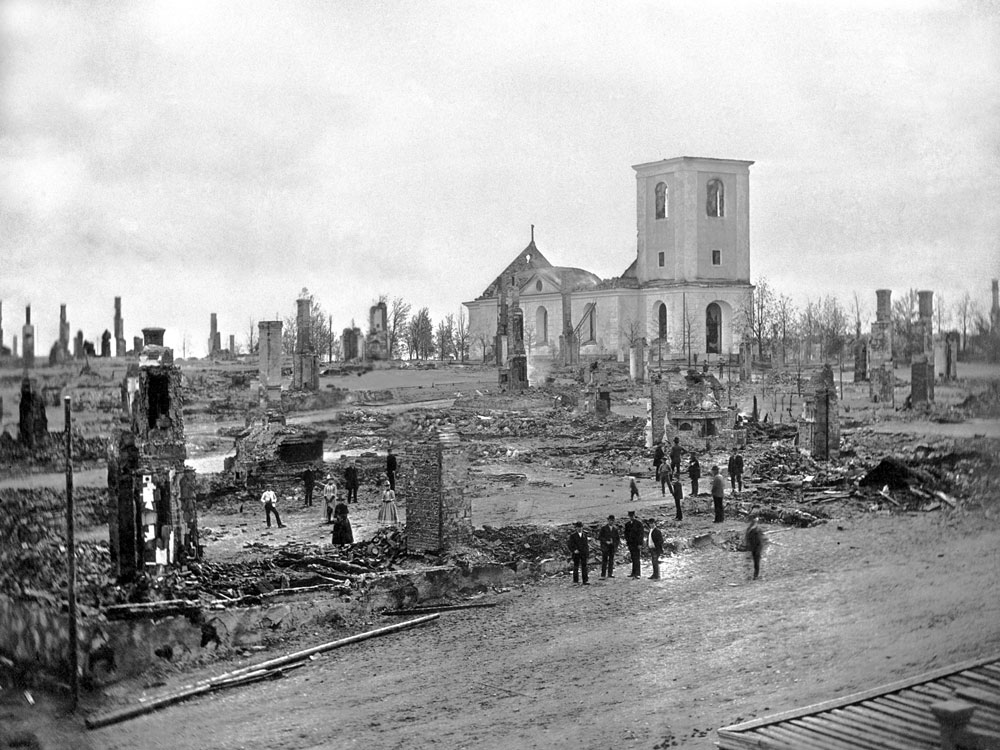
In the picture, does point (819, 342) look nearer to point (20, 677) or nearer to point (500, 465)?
point (500, 465)

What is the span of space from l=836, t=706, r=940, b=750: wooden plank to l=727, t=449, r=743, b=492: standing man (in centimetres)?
96

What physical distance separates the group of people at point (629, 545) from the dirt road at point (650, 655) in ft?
0.15

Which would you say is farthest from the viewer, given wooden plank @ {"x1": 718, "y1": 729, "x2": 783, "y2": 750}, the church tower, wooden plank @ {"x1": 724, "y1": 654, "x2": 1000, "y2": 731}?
the church tower

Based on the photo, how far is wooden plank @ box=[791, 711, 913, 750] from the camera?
136 inches

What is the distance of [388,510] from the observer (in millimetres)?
3959

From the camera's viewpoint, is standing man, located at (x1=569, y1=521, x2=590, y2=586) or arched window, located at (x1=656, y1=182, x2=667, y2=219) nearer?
standing man, located at (x1=569, y1=521, x2=590, y2=586)

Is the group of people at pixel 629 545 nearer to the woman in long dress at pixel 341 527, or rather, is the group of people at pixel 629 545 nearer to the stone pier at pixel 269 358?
the woman in long dress at pixel 341 527

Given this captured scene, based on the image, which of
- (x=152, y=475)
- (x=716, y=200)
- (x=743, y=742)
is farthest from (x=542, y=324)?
(x=743, y=742)

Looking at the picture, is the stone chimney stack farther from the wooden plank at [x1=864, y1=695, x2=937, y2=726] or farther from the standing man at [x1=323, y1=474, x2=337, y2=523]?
the standing man at [x1=323, y1=474, x2=337, y2=523]

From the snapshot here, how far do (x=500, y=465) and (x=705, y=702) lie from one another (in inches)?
47.2

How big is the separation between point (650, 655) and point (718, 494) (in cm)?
80

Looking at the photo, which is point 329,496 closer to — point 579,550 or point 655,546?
point 579,550

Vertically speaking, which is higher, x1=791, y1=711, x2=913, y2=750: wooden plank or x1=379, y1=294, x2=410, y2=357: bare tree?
x1=379, y1=294, x2=410, y2=357: bare tree

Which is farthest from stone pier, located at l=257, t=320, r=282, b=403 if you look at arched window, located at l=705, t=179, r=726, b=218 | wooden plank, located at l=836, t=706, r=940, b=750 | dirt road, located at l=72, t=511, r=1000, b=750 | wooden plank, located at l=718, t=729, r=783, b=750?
wooden plank, located at l=836, t=706, r=940, b=750
